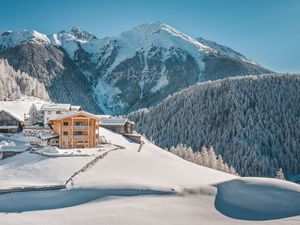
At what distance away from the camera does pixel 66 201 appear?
120 feet

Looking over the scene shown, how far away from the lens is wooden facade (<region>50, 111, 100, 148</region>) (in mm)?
69125

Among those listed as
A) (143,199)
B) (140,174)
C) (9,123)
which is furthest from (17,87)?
(143,199)

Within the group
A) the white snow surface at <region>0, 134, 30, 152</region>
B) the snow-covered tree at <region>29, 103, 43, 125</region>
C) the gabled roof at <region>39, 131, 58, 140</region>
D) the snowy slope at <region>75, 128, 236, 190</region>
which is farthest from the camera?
the snow-covered tree at <region>29, 103, 43, 125</region>

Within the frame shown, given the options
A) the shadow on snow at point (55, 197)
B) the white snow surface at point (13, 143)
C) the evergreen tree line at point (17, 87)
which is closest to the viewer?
the shadow on snow at point (55, 197)

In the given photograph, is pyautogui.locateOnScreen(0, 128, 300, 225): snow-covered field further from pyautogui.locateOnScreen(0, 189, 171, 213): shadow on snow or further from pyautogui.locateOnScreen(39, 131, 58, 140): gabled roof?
pyautogui.locateOnScreen(39, 131, 58, 140): gabled roof

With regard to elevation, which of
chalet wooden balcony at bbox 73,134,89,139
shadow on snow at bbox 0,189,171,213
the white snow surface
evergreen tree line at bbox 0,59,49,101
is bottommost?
shadow on snow at bbox 0,189,171,213

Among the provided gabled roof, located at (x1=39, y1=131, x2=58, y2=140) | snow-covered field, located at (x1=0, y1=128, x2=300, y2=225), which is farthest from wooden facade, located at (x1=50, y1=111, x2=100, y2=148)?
Result: snow-covered field, located at (x1=0, y1=128, x2=300, y2=225)

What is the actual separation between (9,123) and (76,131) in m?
17.0

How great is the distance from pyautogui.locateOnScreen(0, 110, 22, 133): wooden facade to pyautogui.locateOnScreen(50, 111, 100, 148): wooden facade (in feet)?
39.2

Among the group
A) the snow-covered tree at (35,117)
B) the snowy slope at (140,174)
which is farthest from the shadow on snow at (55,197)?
the snow-covered tree at (35,117)

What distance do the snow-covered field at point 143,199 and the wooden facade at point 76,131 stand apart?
1995 cm

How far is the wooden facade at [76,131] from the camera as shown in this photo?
69125 mm

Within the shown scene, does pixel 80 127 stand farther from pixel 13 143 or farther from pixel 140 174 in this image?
pixel 140 174

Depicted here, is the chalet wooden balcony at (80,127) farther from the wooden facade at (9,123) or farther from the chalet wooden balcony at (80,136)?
the wooden facade at (9,123)
